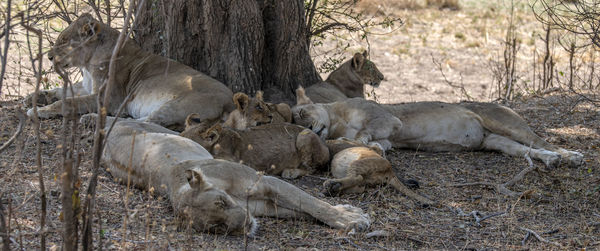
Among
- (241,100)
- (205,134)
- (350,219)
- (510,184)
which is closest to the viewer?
(350,219)

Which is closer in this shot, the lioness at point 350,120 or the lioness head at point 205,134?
the lioness head at point 205,134

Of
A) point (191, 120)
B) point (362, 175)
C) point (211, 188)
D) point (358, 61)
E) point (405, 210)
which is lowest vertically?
point (405, 210)

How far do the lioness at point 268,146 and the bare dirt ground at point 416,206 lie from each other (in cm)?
19

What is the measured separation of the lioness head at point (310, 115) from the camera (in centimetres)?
685

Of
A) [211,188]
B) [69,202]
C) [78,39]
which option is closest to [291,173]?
[211,188]

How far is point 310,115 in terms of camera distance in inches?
271

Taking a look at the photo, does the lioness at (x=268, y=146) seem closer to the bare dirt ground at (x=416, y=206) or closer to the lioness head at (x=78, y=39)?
the bare dirt ground at (x=416, y=206)

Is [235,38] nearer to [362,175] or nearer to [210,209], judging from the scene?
[362,175]

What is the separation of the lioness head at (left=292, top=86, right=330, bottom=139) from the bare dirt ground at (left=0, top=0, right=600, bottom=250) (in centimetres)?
75

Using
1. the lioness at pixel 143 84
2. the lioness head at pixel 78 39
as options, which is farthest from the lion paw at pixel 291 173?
the lioness head at pixel 78 39

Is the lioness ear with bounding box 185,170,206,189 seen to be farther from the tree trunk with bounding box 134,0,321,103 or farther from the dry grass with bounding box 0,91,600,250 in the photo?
the tree trunk with bounding box 134,0,321,103

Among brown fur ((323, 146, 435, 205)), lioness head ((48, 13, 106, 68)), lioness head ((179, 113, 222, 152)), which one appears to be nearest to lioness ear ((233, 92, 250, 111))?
lioness head ((179, 113, 222, 152))

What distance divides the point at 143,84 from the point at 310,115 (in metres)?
1.84

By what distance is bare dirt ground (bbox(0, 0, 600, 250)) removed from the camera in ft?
13.5
